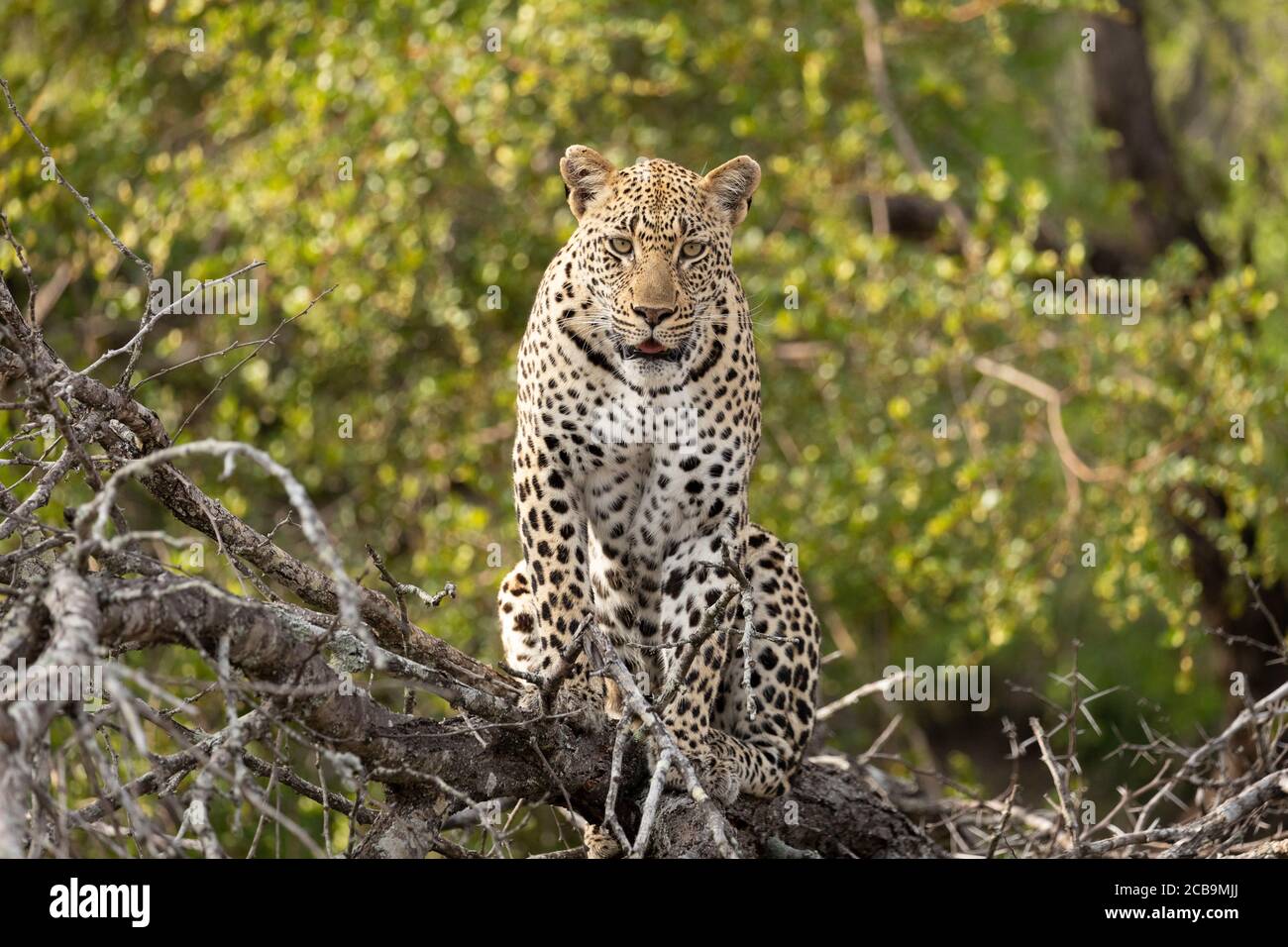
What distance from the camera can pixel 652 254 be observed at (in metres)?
6.71

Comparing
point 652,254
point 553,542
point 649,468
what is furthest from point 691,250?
point 553,542

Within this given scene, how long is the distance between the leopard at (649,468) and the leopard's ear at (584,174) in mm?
18

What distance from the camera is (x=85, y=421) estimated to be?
5.07m

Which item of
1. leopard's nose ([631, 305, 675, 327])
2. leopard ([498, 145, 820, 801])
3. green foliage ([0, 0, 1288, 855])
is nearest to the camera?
leopard's nose ([631, 305, 675, 327])

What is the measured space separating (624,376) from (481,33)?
508 centimetres

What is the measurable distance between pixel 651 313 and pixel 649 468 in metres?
0.67

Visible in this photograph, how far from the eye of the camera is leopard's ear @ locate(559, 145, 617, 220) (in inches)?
280

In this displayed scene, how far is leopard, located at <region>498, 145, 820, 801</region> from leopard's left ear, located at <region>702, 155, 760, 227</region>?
10cm

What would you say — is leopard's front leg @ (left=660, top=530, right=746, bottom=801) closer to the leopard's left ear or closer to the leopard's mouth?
the leopard's mouth

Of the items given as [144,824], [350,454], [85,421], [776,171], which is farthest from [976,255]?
[144,824]

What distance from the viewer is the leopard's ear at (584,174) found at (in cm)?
711

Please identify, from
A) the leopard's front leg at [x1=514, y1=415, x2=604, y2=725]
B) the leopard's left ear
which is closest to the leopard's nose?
the leopard's front leg at [x1=514, y1=415, x2=604, y2=725]

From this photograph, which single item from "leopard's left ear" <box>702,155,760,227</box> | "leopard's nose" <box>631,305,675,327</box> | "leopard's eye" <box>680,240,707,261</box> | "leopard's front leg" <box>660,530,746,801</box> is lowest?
"leopard's front leg" <box>660,530,746,801</box>

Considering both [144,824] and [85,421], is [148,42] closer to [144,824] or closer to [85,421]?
[85,421]
